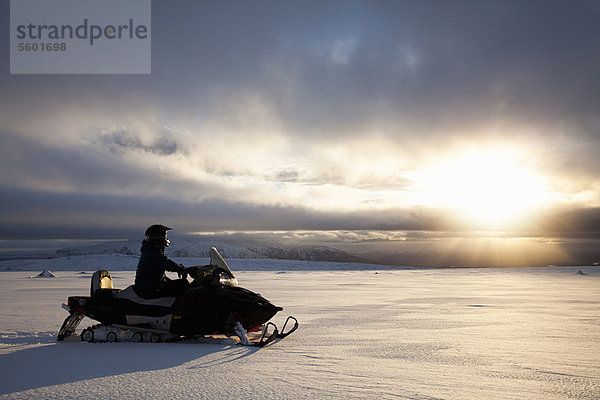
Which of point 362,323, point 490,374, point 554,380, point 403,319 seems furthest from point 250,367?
point 403,319

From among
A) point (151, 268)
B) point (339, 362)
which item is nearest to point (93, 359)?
point (151, 268)

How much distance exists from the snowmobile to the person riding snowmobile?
0.10 meters

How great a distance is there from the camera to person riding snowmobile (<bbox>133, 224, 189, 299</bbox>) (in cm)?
591

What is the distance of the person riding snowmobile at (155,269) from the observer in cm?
591

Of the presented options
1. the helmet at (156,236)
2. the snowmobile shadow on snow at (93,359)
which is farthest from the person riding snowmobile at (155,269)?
the snowmobile shadow on snow at (93,359)

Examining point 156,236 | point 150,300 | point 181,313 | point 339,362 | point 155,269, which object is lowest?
point 339,362

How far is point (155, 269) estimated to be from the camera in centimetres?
604

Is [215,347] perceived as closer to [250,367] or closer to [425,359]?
[250,367]

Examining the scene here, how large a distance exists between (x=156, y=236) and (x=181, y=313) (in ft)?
3.53

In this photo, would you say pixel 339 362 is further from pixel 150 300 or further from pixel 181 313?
pixel 150 300

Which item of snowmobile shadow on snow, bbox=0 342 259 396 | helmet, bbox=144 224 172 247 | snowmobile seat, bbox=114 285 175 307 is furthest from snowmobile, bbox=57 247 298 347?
helmet, bbox=144 224 172 247

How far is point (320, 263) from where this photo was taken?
51.1m

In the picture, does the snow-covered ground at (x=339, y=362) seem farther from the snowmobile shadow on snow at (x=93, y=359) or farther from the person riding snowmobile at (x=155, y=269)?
the person riding snowmobile at (x=155, y=269)

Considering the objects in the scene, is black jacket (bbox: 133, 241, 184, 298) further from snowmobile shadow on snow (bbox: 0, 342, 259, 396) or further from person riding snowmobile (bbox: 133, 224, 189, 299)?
snowmobile shadow on snow (bbox: 0, 342, 259, 396)
